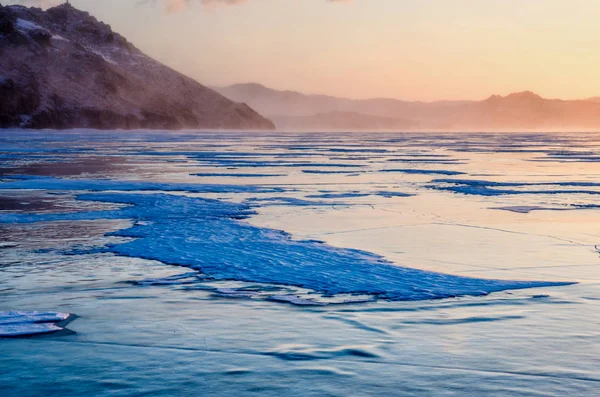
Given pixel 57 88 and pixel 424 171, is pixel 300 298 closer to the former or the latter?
pixel 424 171

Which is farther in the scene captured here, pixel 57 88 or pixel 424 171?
pixel 57 88

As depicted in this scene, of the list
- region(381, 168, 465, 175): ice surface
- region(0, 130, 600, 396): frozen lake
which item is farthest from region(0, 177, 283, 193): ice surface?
region(381, 168, 465, 175): ice surface

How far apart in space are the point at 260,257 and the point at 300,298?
6.42ft

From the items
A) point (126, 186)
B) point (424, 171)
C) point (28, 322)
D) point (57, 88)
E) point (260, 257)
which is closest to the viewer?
point (28, 322)

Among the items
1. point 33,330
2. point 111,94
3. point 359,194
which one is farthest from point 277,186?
point 111,94

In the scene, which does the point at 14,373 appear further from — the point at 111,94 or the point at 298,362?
the point at 111,94

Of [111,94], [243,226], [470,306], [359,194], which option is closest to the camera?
[470,306]

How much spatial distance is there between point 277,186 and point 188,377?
14.6 meters

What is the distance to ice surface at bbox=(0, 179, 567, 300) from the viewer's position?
287 inches

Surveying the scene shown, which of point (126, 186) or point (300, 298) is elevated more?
point (300, 298)

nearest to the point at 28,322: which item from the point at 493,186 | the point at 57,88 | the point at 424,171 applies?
the point at 493,186

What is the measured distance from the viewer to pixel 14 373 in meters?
4.82

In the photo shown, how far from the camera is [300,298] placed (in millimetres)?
6891

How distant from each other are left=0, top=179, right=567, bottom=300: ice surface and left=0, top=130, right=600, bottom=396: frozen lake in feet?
0.10
